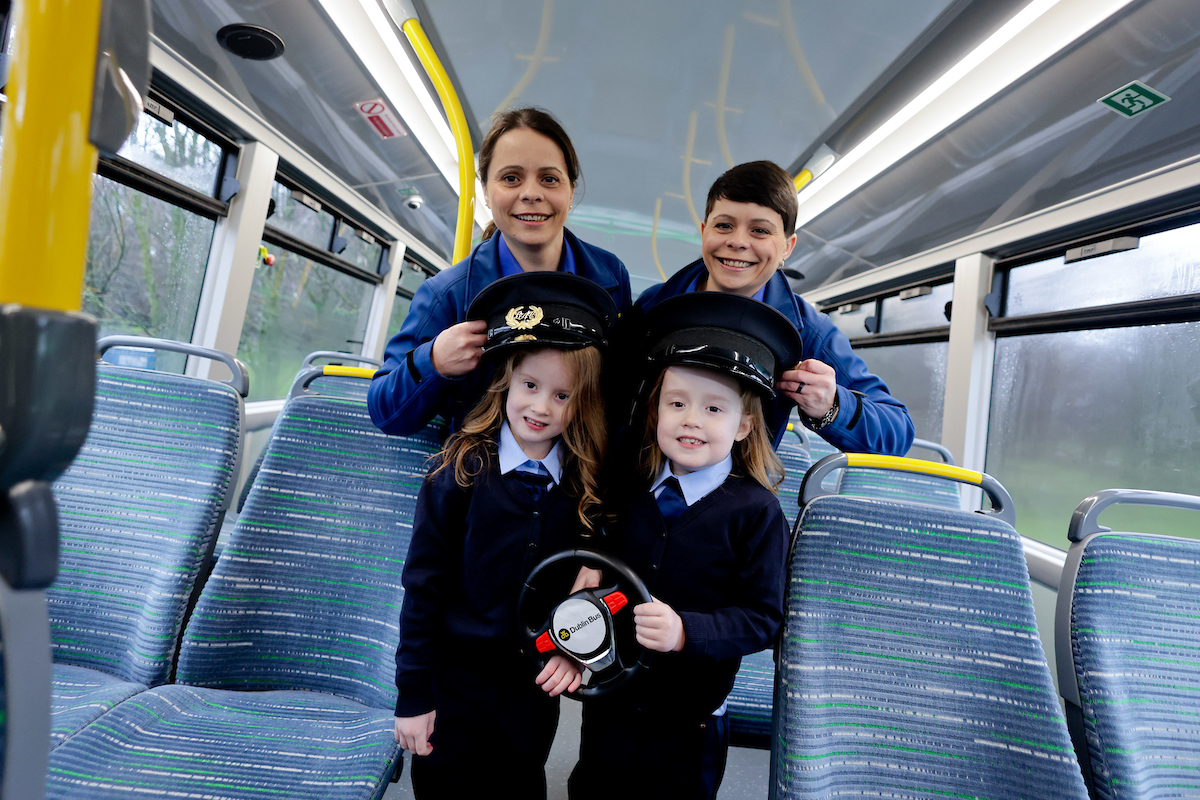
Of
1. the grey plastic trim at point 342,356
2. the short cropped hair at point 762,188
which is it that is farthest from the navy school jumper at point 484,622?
the grey plastic trim at point 342,356

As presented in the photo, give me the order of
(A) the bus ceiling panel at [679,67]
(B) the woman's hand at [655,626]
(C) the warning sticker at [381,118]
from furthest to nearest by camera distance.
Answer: (C) the warning sticker at [381,118], (A) the bus ceiling panel at [679,67], (B) the woman's hand at [655,626]

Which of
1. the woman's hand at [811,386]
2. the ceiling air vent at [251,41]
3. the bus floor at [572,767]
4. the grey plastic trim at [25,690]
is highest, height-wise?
the ceiling air vent at [251,41]

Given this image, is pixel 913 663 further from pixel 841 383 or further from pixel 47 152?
pixel 47 152

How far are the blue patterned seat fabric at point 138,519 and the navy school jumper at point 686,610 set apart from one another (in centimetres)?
109

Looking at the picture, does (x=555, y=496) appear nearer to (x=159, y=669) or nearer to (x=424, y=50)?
(x=159, y=669)

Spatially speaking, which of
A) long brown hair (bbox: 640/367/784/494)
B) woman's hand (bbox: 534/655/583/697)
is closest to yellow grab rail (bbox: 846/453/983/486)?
long brown hair (bbox: 640/367/784/494)

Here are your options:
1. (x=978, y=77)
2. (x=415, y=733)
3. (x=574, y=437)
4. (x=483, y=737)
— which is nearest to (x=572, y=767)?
(x=483, y=737)

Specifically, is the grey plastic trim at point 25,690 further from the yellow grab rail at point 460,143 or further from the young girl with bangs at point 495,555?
the yellow grab rail at point 460,143

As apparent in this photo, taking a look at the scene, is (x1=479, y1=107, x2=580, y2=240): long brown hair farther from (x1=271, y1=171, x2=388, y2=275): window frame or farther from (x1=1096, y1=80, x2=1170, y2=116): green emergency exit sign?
(x1=271, y1=171, x2=388, y2=275): window frame

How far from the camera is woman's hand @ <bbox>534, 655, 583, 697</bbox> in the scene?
1065 millimetres

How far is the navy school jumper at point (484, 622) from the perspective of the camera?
124cm

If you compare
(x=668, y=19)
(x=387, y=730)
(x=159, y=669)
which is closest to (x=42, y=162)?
(x=387, y=730)

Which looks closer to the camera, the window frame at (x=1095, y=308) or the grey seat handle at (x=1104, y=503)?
the grey seat handle at (x=1104, y=503)

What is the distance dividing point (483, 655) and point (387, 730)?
29 cm
